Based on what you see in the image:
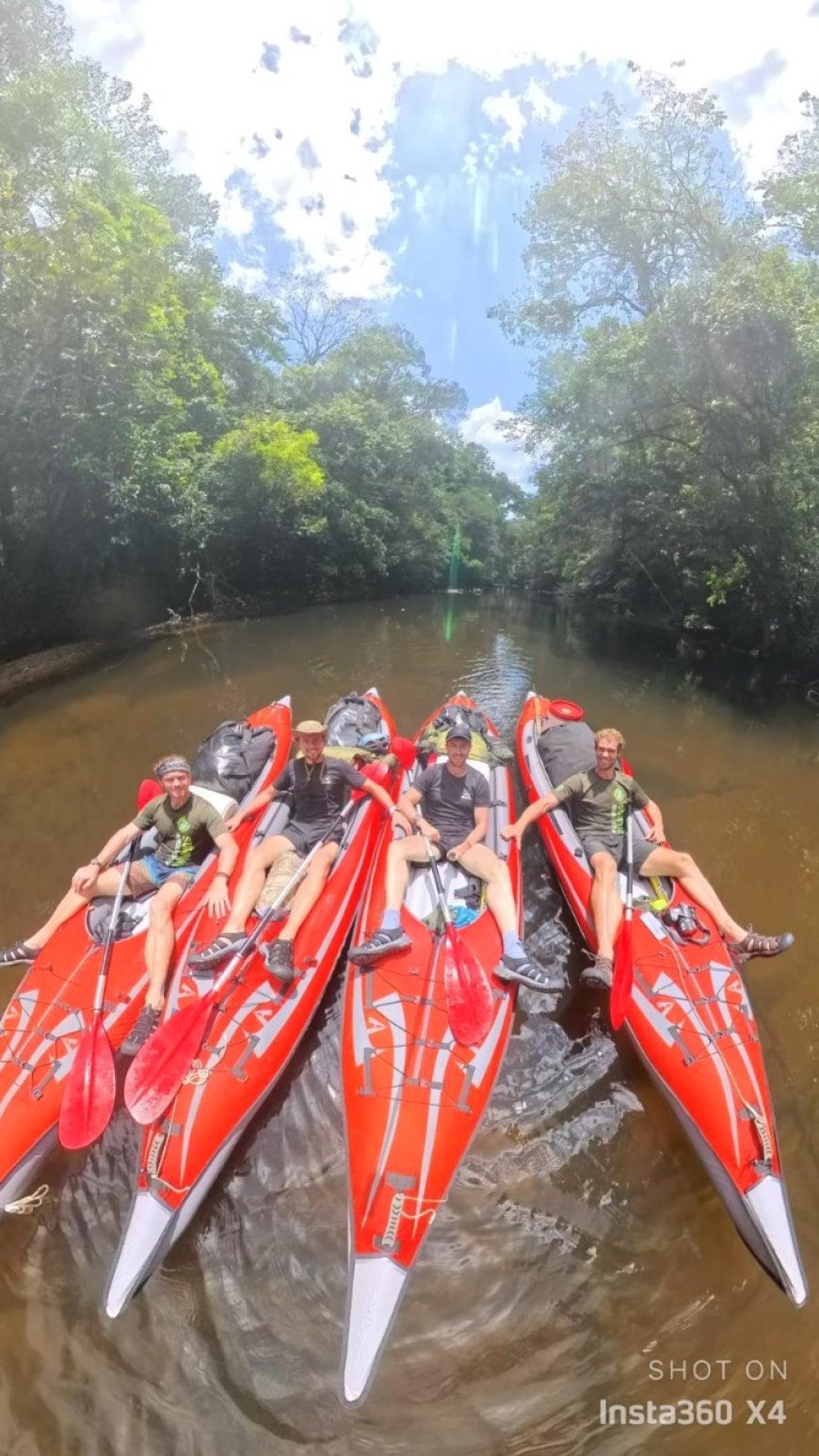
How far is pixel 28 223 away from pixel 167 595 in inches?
347

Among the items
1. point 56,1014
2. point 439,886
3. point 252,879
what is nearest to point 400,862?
point 439,886

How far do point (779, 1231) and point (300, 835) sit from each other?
11.9ft

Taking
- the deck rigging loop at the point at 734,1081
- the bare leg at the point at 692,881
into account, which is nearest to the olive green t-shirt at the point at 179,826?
the bare leg at the point at 692,881

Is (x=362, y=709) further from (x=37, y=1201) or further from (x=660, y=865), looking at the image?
(x=37, y=1201)

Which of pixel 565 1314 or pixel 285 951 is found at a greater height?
pixel 285 951

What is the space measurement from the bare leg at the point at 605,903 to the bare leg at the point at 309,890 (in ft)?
6.29

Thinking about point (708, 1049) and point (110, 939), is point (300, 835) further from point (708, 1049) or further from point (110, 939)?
point (708, 1049)

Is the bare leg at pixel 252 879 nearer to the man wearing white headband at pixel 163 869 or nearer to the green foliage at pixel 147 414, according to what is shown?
the man wearing white headband at pixel 163 869

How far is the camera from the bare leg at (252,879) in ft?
14.4

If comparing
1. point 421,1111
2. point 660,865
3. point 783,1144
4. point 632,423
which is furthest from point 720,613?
point 421,1111

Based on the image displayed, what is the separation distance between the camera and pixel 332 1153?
369cm

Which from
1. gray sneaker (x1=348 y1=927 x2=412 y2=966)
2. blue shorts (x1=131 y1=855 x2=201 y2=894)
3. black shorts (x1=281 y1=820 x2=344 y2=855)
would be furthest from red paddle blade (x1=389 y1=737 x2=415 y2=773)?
gray sneaker (x1=348 y1=927 x2=412 y2=966)

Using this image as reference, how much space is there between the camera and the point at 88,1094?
3246mm

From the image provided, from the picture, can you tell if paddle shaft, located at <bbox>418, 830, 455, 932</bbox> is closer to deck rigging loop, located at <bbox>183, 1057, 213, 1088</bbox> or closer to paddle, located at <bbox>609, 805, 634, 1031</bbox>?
paddle, located at <bbox>609, 805, 634, 1031</bbox>
